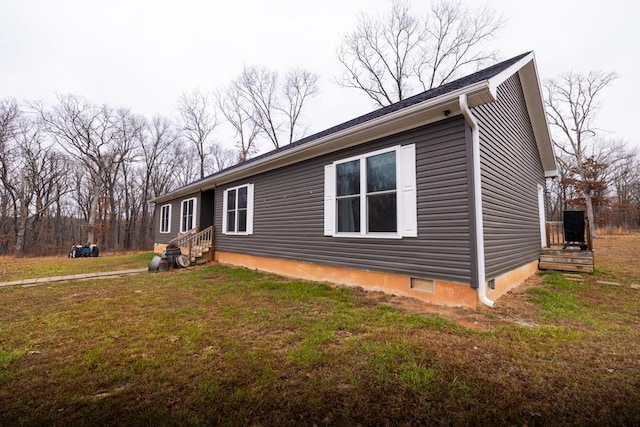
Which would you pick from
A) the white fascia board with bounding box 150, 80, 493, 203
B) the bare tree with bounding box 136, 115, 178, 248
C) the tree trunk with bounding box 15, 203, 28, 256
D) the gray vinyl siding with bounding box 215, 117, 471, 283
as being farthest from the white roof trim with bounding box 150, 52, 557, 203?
the bare tree with bounding box 136, 115, 178, 248

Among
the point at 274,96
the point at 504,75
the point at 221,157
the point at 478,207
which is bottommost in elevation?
the point at 478,207

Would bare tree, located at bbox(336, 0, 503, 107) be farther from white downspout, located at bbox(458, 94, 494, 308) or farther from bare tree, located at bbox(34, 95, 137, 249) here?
bare tree, located at bbox(34, 95, 137, 249)

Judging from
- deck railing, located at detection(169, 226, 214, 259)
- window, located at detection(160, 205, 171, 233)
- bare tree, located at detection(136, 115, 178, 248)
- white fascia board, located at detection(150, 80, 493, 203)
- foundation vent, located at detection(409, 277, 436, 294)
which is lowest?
foundation vent, located at detection(409, 277, 436, 294)

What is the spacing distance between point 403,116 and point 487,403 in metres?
3.82

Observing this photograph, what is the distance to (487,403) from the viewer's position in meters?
1.91

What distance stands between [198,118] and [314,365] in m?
25.0

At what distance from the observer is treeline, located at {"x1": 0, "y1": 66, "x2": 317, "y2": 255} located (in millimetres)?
18672

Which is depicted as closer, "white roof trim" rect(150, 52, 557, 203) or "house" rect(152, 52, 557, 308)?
"white roof trim" rect(150, 52, 557, 203)

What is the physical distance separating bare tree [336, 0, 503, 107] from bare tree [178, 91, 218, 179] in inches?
470

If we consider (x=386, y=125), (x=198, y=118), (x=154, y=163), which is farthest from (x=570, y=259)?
(x=154, y=163)

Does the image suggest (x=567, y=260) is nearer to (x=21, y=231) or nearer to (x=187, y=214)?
(x=187, y=214)

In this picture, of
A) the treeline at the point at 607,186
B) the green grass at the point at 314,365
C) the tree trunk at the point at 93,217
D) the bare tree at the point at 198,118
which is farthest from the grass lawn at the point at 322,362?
the bare tree at the point at 198,118

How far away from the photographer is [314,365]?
2447 mm

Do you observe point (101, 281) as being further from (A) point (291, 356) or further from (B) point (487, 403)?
(B) point (487, 403)
